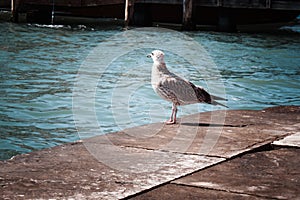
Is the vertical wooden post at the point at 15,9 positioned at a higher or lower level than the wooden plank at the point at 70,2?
lower

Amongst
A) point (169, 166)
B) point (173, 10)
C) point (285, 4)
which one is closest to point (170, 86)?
point (169, 166)

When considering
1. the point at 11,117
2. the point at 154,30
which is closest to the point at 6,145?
the point at 11,117

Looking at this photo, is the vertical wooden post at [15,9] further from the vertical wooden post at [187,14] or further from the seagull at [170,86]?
the seagull at [170,86]

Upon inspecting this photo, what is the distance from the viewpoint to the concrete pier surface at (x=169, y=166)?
4.24m

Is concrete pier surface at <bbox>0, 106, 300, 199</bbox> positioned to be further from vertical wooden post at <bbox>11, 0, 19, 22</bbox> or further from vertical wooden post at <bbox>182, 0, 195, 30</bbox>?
vertical wooden post at <bbox>11, 0, 19, 22</bbox>

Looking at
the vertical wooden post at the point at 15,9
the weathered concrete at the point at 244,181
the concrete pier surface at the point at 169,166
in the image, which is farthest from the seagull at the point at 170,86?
the vertical wooden post at the point at 15,9

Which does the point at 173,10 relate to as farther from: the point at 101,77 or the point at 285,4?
the point at 101,77

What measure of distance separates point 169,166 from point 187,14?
20116 mm

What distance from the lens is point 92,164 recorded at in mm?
4941

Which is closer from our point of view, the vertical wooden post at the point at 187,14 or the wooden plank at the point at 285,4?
the wooden plank at the point at 285,4

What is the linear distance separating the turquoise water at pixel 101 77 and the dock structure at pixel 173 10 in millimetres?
933

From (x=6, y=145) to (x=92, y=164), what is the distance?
3.78m

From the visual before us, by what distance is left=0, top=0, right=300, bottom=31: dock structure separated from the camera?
2455cm

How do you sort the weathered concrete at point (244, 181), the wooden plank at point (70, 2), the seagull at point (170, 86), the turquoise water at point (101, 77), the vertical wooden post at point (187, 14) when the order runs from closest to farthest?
the weathered concrete at point (244, 181)
the seagull at point (170, 86)
the turquoise water at point (101, 77)
the vertical wooden post at point (187, 14)
the wooden plank at point (70, 2)
